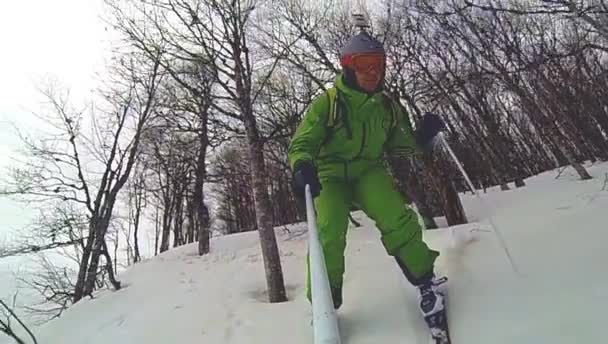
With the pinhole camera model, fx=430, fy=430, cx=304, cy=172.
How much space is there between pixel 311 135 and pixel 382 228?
2.45 feet

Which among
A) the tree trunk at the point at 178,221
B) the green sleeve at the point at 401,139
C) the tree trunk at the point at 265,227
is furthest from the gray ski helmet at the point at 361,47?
the tree trunk at the point at 178,221

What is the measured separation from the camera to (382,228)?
9.00 feet

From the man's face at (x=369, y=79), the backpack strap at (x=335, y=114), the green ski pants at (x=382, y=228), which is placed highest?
the man's face at (x=369, y=79)

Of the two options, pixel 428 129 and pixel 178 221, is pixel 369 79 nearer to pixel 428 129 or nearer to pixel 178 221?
pixel 428 129

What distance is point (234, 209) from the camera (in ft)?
75.4

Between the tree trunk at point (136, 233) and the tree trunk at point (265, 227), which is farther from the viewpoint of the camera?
the tree trunk at point (136, 233)

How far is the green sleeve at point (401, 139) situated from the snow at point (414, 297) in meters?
0.96

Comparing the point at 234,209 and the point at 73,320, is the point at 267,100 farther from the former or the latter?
the point at 234,209

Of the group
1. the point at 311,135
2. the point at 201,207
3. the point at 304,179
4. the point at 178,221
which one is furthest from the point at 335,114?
the point at 178,221

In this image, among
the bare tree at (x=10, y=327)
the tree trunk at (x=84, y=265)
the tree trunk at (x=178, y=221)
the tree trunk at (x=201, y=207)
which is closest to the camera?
the bare tree at (x=10, y=327)

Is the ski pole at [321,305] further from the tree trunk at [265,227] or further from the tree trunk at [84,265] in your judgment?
the tree trunk at [84,265]

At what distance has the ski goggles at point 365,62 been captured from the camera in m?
2.81

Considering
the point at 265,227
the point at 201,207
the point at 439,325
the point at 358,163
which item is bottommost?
the point at 439,325

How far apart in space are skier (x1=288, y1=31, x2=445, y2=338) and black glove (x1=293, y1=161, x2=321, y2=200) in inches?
3.5
